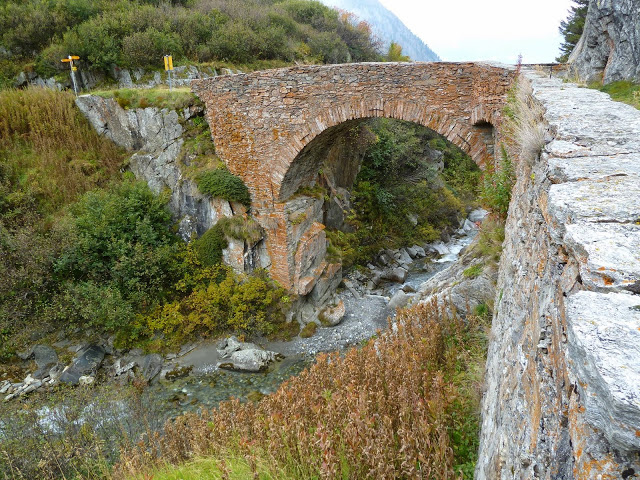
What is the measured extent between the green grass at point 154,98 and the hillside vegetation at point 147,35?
5458 mm

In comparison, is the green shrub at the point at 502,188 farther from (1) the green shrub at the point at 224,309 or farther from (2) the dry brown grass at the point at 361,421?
(1) the green shrub at the point at 224,309

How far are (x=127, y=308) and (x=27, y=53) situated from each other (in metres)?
13.3

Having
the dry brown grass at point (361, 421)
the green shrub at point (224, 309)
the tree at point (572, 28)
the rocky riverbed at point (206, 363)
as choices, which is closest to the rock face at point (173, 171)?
the green shrub at point (224, 309)

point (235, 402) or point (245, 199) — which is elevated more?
point (245, 199)

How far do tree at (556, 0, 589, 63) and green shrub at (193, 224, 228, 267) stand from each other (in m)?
14.6

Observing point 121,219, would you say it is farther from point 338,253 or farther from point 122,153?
point 338,253

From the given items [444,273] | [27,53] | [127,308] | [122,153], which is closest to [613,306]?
[444,273]

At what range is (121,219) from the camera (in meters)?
10.0

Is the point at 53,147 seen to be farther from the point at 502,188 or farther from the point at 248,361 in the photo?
the point at 502,188

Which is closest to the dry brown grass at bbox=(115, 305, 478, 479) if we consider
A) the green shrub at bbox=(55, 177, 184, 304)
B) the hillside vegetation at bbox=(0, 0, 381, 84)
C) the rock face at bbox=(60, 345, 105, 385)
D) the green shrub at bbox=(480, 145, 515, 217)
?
the green shrub at bbox=(480, 145, 515, 217)

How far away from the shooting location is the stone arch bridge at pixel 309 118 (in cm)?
759

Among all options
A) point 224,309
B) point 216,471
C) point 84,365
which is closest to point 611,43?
point 216,471

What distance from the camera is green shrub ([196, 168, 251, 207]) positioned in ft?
34.4

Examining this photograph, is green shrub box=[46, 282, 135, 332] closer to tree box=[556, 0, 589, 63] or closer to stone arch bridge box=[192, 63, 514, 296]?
stone arch bridge box=[192, 63, 514, 296]
